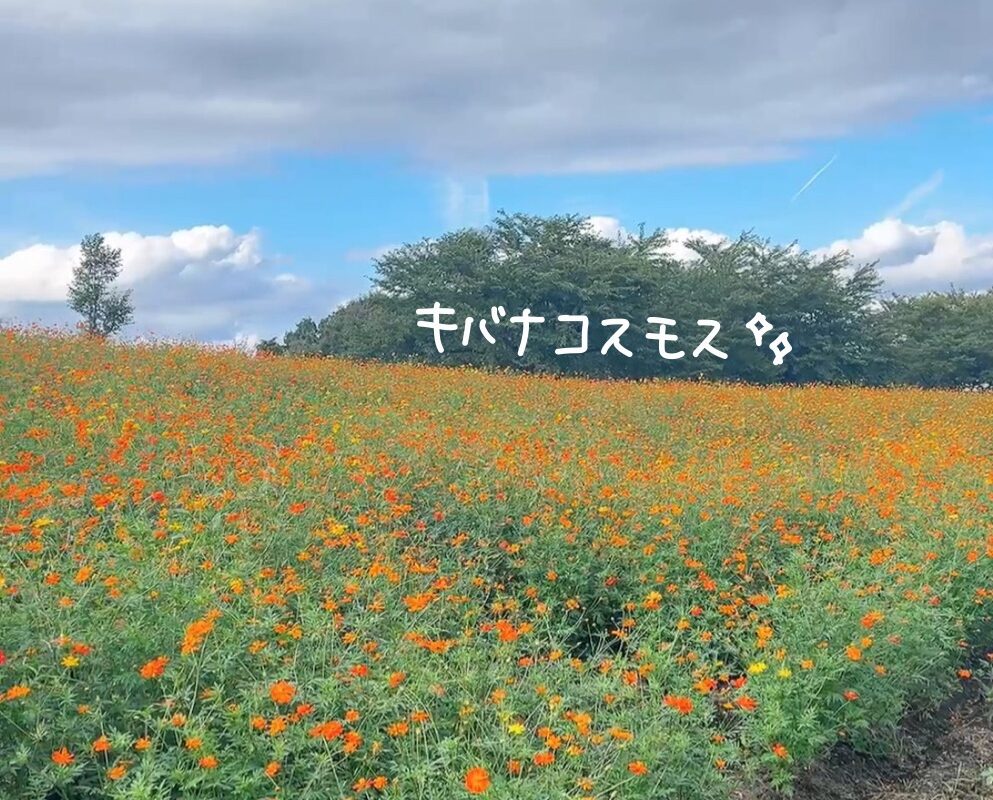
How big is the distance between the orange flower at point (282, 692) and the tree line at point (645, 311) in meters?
19.1

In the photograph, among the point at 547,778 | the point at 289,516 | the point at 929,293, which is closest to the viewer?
the point at 547,778

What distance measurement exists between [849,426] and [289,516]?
29.0 ft

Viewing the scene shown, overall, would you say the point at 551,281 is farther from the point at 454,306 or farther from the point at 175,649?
the point at 175,649

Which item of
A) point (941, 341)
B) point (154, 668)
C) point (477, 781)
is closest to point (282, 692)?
point (154, 668)

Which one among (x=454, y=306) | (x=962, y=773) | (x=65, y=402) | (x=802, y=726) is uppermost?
(x=454, y=306)

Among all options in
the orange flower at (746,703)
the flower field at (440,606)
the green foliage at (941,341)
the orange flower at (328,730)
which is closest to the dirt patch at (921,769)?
the flower field at (440,606)

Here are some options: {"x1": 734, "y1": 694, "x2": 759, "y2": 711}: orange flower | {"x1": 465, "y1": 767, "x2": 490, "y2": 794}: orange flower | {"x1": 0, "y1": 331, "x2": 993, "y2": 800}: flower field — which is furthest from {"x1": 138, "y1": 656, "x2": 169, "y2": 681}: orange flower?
{"x1": 734, "y1": 694, "x2": 759, "y2": 711}: orange flower

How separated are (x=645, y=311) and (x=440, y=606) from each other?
22.0 m

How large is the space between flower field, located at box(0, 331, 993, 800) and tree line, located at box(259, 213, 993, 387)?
1606 centimetres

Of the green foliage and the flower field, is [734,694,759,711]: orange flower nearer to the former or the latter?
the flower field

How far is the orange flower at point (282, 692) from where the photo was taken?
2826mm

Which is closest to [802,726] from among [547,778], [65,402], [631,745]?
[631,745]

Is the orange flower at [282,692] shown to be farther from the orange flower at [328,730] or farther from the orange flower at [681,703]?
the orange flower at [681,703]

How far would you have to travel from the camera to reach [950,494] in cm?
630
